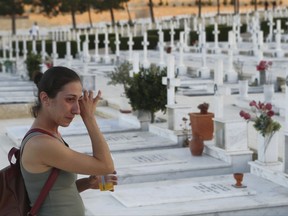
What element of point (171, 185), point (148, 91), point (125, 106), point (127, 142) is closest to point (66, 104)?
point (171, 185)

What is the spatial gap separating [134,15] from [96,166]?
5836 centimetres

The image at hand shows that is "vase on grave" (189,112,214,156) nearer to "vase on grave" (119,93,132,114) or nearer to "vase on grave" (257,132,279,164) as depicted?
Answer: "vase on grave" (257,132,279,164)

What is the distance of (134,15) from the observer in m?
60.5

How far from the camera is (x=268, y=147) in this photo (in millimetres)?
7156

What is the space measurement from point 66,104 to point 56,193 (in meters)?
0.32

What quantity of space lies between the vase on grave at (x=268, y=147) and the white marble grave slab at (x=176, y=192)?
1.32ft

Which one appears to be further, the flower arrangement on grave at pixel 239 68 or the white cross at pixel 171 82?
the flower arrangement on grave at pixel 239 68

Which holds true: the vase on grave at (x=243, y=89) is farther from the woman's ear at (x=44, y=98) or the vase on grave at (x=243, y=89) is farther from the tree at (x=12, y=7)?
the tree at (x=12, y=7)

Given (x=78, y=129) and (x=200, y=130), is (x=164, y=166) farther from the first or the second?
(x=78, y=129)

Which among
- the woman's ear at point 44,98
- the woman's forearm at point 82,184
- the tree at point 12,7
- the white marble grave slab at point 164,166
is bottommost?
the white marble grave slab at point 164,166

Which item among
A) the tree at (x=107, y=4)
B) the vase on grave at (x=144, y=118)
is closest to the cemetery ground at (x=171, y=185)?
the vase on grave at (x=144, y=118)

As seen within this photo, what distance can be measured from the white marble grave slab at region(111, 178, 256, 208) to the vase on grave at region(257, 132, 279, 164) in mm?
403

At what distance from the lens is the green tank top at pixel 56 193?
8.78ft

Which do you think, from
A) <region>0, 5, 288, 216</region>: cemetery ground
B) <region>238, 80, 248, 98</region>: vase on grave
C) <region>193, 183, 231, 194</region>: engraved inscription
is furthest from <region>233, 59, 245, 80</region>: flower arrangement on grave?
<region>193, 183, 231, 194</region>: engraved inscription
